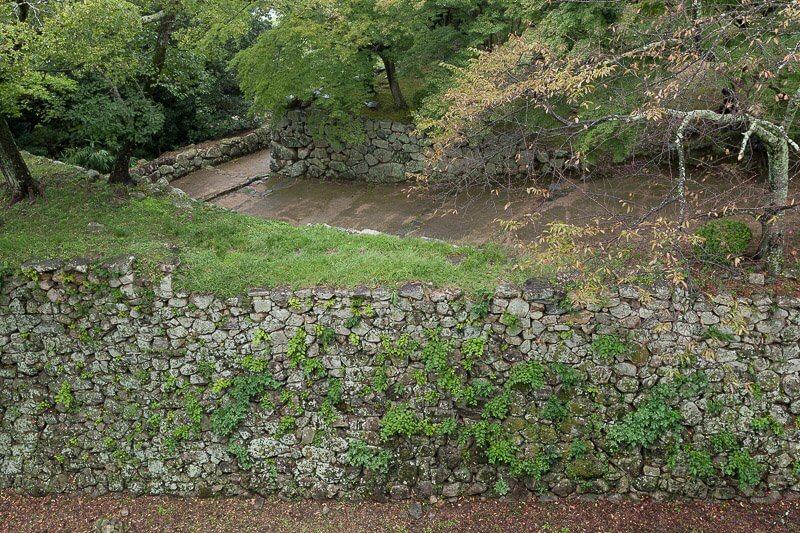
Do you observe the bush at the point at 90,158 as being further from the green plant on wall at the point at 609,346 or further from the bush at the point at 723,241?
the bush at the point at 723,241

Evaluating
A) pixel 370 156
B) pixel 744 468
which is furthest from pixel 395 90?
pixel 744 468

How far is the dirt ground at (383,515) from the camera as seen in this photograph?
8586mm

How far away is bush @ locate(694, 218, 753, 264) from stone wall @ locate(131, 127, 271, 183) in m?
12.1

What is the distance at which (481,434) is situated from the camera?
9070mm

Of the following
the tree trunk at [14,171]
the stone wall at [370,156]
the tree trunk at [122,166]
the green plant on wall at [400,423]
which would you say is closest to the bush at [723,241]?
the green plant on wall at [400,423]

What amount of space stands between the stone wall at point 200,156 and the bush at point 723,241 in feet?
39.8

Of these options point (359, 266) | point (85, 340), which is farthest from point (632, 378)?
point (85, 340)

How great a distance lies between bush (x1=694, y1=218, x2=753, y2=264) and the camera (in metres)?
8.69

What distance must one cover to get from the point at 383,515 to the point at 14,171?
9217 mm

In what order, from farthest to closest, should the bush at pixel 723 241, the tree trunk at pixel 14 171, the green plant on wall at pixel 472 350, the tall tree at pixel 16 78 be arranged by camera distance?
the tree trunk at pixel 14 171 < the tall tree at pixel 16 78 < the green plant on wall at pixel 472 350 < the bush at pixel 723 241

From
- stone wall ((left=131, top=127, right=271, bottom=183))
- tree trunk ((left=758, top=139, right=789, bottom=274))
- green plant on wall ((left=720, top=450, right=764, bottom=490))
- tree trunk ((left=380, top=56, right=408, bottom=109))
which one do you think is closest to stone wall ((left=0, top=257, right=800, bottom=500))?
green plant on wall ((left=720, top=450, right=764, bottom=490))

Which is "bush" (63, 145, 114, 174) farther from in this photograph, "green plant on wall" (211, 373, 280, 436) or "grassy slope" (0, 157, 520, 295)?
"green plant on wall" (211, 373, 280, 436)

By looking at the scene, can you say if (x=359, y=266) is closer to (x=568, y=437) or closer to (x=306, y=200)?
(x=568, y=437)

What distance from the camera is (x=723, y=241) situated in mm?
8695
